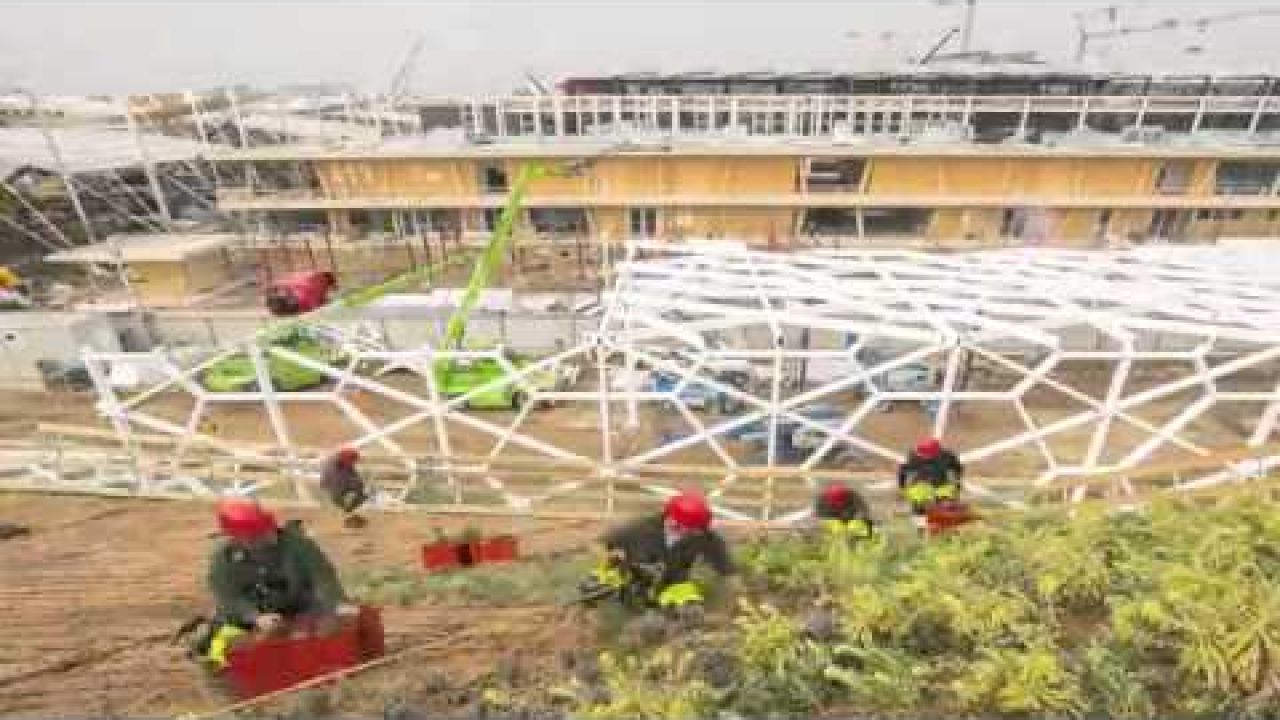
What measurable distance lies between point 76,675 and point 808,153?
28.3 metres

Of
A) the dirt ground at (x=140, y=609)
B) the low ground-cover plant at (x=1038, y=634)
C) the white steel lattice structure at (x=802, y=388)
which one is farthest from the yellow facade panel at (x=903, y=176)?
the low ground-cover plant at (x=1038, y=634)

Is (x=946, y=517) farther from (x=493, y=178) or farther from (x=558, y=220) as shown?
(x=493, y=178)

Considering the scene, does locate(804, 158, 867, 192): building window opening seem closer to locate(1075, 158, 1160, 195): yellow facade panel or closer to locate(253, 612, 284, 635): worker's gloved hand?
locate(1075, 158, 1160, 195): yellow facade panel

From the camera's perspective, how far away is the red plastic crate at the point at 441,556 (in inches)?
345

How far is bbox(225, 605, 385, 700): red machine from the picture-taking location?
5.40 meters

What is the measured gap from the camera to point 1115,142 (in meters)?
29.8

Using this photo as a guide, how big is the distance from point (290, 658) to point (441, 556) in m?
3.37

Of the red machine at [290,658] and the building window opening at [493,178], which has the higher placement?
the red machine at [290,658]

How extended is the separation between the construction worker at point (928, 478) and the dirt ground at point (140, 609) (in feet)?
14.4

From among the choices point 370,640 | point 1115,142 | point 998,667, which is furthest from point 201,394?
point 1115,142

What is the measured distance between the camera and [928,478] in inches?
380

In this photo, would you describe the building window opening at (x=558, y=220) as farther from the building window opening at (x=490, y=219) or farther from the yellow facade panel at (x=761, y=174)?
the yellow facade panel at (x=761, y=174)

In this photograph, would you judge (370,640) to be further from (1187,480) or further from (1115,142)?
(1115,142)

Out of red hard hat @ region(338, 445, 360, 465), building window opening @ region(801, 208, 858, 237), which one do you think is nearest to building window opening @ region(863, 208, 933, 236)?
building window opening @ region(801, 208, 858, 237)
